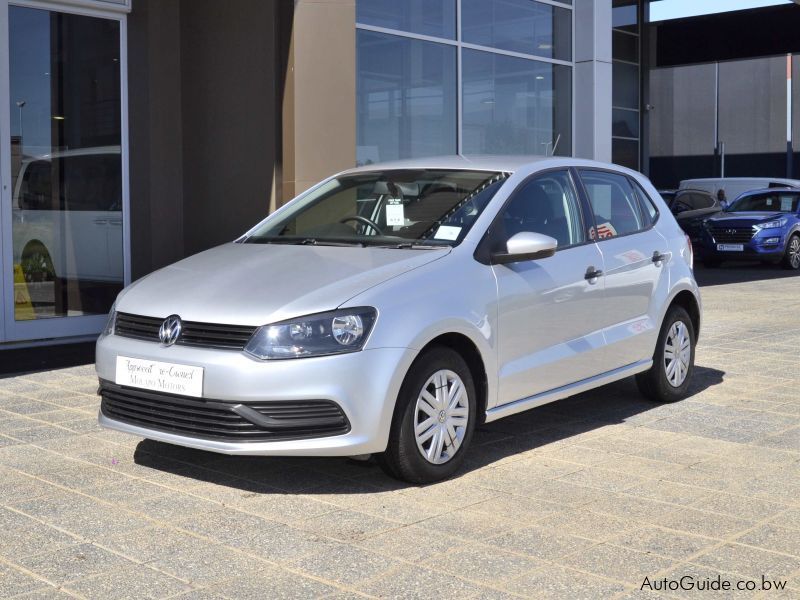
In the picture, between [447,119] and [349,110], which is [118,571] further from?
[447,119]

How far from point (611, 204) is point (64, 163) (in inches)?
210

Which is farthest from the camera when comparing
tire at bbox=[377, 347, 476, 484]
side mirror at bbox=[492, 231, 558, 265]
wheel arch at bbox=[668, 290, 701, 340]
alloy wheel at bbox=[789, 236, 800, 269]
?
alloy wheel at bbox=[789, 236, 800, 269]

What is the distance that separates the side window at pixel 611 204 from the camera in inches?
264

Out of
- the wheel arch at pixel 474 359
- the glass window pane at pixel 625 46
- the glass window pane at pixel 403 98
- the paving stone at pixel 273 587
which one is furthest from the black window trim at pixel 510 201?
the glass window pane at pixel 625 46

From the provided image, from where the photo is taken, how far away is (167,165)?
10.6 m

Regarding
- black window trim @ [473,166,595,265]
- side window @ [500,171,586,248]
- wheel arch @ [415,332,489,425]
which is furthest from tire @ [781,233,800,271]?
wheel arch @ [415,332,489,425]

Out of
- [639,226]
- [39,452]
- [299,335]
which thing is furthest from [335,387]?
[639,226]

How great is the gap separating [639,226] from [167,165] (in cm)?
522

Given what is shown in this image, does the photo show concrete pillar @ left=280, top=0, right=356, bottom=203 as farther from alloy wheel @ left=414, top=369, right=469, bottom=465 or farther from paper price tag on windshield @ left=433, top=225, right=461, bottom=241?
alloy wheel @ left=414, top=369, right=469, bottom=465

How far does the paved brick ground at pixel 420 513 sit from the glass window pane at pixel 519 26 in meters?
8.75

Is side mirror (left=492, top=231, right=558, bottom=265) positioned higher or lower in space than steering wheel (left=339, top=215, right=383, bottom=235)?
lower

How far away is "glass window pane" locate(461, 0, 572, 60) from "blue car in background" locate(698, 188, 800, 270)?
277 inches

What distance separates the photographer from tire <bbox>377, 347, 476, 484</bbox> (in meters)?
5.04

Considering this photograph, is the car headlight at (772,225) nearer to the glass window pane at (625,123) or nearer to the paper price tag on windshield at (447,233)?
the glass window pane at (625,123)
